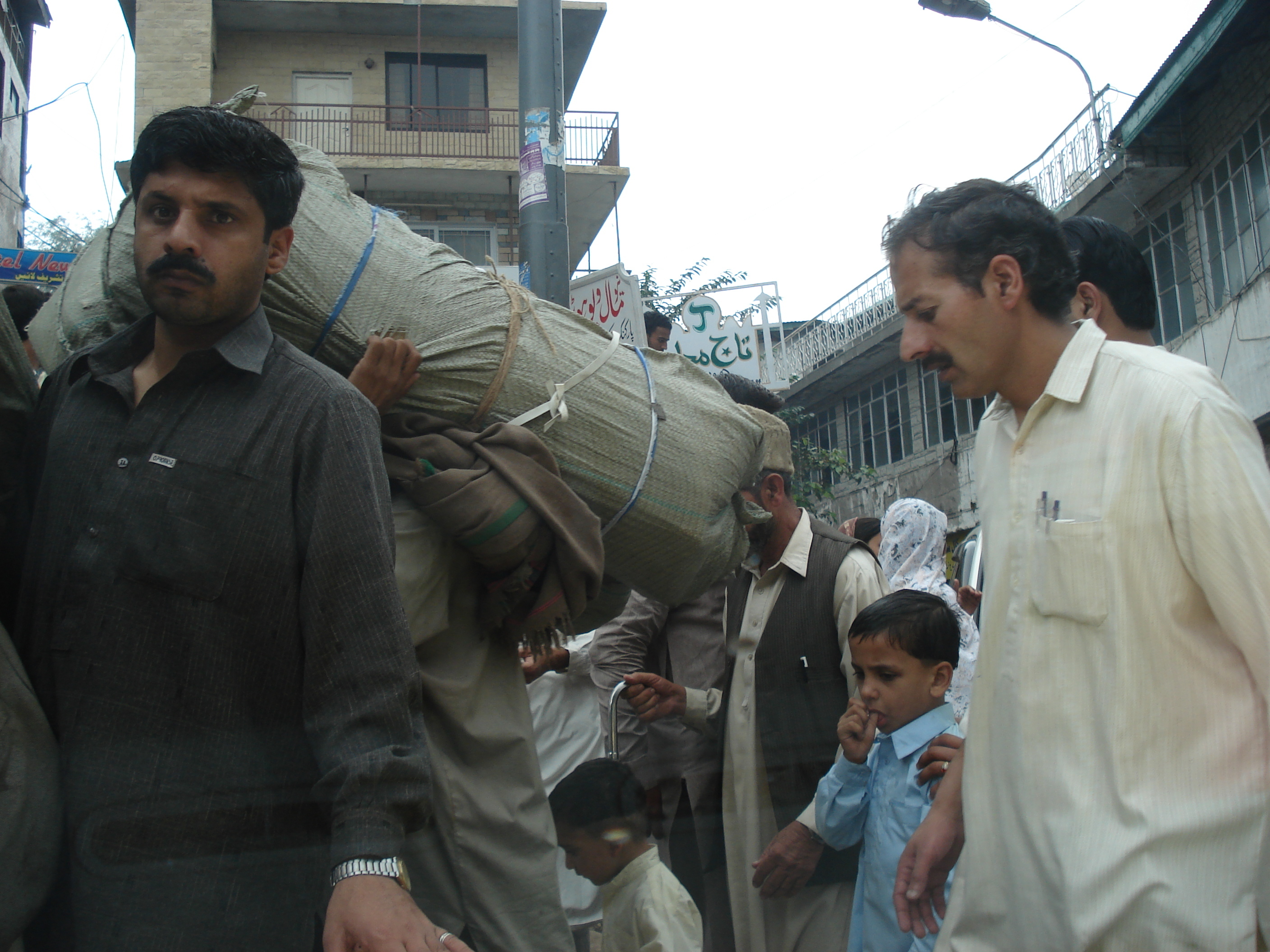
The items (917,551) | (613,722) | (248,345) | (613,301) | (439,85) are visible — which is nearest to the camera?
(248,345)

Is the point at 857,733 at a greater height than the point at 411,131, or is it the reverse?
the point at 411,131

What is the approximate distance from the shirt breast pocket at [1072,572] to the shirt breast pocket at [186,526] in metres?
1.12

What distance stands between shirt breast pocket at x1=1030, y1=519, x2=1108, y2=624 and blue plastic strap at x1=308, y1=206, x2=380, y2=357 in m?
1.14

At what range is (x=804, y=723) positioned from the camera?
3.00 m

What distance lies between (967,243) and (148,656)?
1.37 meters

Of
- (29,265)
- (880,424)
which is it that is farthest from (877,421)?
(29,265)

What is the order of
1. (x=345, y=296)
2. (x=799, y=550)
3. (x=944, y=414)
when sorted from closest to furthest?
1. (x=345, y=296)
2. (x=799, y=550)
3. (x=944, y=414)

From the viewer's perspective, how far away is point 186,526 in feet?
4.57

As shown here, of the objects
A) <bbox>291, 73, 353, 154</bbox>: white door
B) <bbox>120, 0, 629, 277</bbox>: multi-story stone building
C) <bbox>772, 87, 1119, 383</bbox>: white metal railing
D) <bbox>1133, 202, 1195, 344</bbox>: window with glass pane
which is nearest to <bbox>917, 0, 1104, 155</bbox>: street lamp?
<bbox>772, 87, 1119, 383</bbox>: white metal railing

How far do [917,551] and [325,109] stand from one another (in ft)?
44.8

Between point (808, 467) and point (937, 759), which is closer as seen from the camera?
point (937, 759)

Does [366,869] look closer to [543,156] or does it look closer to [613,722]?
[613,722]

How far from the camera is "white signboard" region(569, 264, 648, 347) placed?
4398 mm

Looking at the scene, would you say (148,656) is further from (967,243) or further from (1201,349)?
(1201,349)
